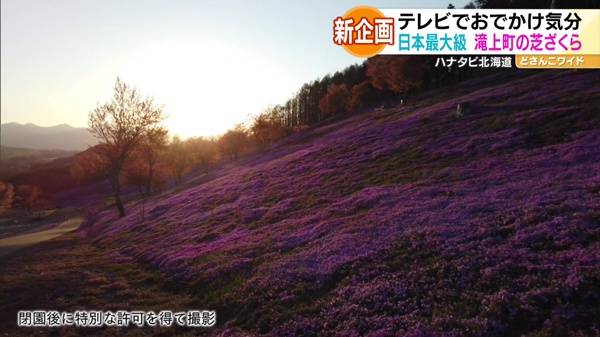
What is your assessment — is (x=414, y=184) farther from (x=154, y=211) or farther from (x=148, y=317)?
(x=154, y=211)

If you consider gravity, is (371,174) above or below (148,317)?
above

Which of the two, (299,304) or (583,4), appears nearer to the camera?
(299,304)

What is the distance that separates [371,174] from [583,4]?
99.3m

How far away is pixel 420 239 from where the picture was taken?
17.5 m

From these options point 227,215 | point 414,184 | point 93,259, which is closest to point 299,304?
point 414,184

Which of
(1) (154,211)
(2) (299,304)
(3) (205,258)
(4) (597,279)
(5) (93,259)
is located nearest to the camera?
(4) (597,279)

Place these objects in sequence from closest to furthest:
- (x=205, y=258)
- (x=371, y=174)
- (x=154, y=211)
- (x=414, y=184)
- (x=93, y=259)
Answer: (x=205, y=258)
(x=414, y=184)
(x=93, y=259)
(x=371, y=174)
(x=154, y=211)

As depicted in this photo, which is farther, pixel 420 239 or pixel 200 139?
pixel 200 139

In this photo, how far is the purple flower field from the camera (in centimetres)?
1187

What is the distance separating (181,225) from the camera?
115ft

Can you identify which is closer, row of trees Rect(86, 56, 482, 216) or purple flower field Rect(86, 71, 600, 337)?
purple flower field Rect(86, 71, 600, 337)

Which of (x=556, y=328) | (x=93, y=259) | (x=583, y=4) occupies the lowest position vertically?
(x=93, y=259)

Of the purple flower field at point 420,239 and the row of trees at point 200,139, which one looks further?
the row of trees at point 200,139

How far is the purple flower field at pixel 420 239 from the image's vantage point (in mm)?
11867
